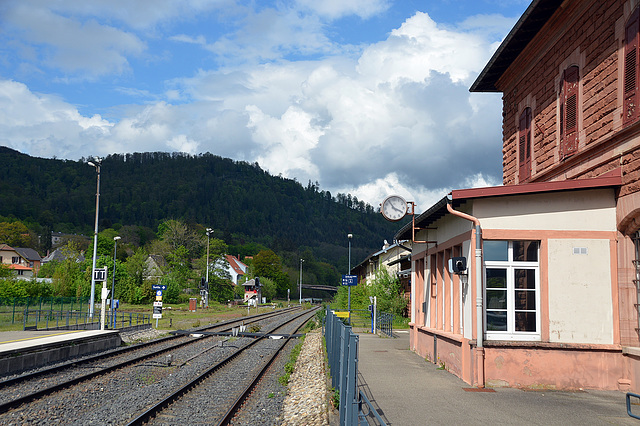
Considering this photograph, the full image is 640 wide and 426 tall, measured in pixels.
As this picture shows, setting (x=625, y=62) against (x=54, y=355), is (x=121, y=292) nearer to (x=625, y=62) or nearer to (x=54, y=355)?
(x=54, y=355)

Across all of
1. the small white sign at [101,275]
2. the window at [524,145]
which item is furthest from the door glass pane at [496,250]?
the small white sign at [101,275]

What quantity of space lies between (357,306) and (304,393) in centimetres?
2819

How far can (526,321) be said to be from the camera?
452 inches

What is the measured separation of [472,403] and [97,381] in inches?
375

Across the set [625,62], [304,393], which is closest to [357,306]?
[304,393]

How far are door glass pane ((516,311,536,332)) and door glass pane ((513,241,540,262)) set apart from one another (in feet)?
3.55

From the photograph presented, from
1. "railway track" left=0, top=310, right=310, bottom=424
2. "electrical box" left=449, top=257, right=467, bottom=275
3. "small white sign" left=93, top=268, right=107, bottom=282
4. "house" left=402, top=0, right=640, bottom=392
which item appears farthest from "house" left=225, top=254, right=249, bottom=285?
"house" left=402, top=0, right=640, bottom=392

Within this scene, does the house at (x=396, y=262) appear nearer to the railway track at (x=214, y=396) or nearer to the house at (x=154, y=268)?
the railway track at (x=214, y=396)

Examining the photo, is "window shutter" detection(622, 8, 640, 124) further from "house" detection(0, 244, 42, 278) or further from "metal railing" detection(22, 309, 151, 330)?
"house" detection(0, 244, 42, 278)

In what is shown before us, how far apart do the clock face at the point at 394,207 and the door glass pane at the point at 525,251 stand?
3.86 metres

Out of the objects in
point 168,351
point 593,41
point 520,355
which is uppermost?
point 593,41

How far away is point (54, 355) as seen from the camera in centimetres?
1827

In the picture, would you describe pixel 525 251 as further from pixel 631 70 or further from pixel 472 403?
pixel 631 70

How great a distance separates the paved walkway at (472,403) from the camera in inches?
329
